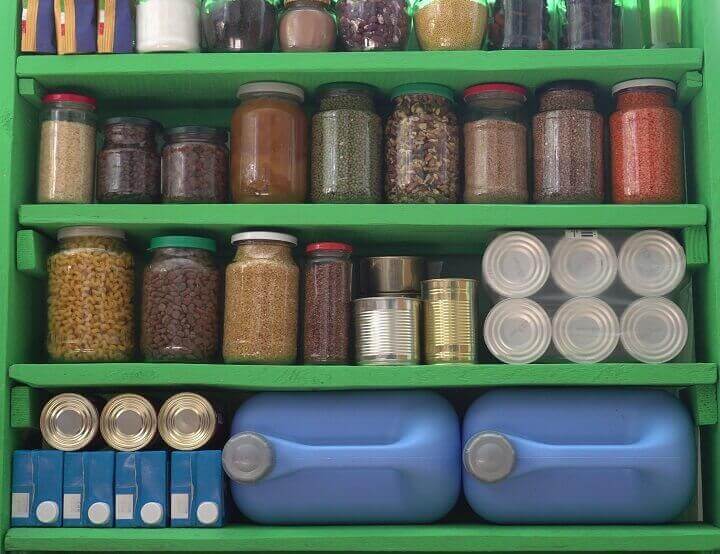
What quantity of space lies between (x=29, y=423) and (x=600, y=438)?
105 centimetres

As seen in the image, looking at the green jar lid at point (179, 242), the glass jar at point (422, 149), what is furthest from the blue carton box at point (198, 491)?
the glass jar at point (422, 149)

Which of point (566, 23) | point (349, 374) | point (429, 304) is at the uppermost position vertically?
point (566, 23)

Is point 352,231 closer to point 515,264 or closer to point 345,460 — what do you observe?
point 515,264

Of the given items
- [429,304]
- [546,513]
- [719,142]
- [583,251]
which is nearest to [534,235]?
[583,251]

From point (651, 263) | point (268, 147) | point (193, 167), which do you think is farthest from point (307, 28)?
point (651, 263)

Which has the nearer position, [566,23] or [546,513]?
[546,513]

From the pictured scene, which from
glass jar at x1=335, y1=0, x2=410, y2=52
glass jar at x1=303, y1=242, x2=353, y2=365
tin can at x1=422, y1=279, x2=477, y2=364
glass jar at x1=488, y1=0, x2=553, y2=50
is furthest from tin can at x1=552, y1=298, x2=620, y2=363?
glass jar at x1=335, y1=0, x2=410, y2=52

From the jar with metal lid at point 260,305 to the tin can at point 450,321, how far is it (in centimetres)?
25

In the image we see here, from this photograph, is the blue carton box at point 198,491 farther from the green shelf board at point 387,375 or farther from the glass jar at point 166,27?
the glass jar at point 166,27

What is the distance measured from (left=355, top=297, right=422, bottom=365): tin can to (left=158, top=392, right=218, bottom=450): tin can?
0.30m

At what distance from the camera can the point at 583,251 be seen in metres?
1.90

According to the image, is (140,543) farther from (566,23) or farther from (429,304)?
(566,23)

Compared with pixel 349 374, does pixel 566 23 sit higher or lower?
higher

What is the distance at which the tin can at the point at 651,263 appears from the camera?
6.16 feet
